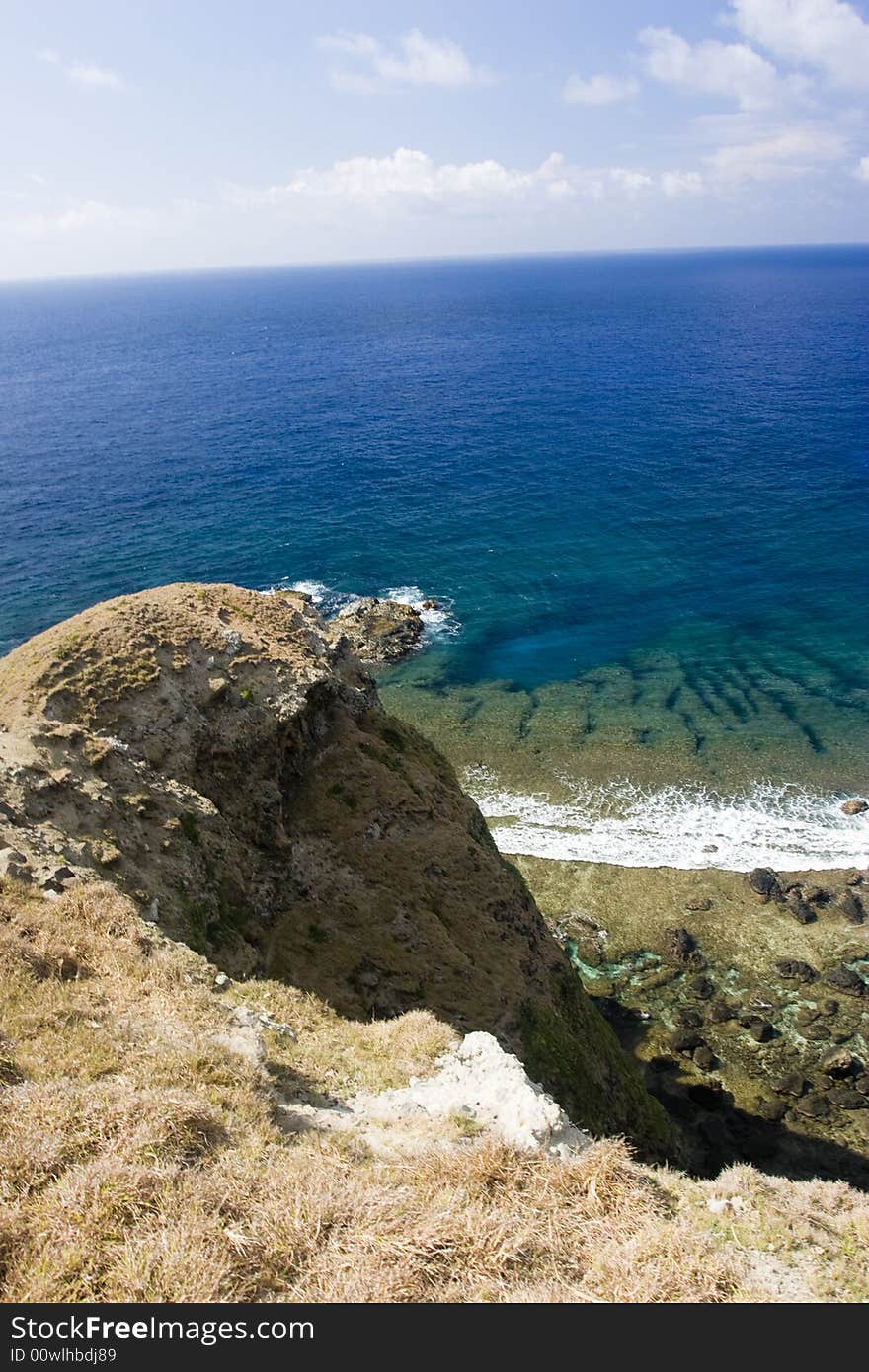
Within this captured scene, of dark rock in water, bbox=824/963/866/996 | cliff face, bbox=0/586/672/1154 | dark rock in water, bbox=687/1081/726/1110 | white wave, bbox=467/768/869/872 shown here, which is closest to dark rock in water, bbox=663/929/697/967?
white wave, bbox=467/768/869/872

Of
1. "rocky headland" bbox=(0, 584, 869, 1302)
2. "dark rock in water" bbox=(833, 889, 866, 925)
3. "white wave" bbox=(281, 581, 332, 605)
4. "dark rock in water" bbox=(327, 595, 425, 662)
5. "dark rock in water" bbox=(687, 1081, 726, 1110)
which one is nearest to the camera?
"rocky headland" bbox=(0, 584, 869, 1302)

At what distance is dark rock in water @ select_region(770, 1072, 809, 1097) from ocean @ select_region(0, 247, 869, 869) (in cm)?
1335

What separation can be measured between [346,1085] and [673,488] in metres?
94.7

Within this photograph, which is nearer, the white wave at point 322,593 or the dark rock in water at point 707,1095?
the dark rock in water at point 707,1095

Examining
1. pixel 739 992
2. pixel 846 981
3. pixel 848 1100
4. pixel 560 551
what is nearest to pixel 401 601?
pixel 560 551

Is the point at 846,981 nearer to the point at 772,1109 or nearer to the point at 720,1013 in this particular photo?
the point at 720,1013

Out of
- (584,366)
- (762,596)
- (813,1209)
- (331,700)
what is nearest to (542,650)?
(762,596)

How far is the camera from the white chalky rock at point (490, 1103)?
46.5 ft

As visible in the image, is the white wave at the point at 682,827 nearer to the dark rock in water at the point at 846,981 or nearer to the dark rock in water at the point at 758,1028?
the dark rock in water at the point at 846,981

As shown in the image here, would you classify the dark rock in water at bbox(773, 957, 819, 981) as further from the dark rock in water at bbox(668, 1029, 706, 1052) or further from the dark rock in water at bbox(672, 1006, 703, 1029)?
the dark rock in water at bbox(668, 1029, 706, 1052)

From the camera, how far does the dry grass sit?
33.3 feet

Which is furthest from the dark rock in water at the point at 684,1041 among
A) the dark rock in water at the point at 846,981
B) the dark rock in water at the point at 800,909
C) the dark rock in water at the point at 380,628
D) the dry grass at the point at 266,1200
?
the dark rock in water at the point at 380,628

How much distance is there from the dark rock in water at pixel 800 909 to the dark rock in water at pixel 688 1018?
27.8 feet
